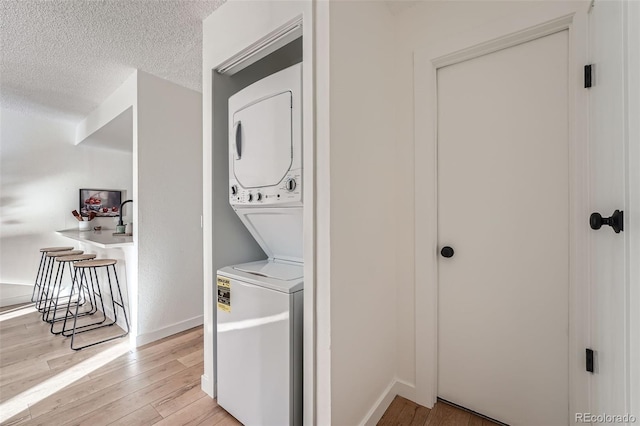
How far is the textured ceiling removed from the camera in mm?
1724

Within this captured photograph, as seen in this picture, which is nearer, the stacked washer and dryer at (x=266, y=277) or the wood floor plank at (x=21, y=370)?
the stacked washer and dryer at (x=266, y=277)

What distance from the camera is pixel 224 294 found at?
1598mm

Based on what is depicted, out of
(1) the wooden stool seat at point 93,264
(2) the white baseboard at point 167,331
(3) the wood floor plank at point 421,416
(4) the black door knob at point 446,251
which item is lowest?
(3) the wood floor plank at point 421,416

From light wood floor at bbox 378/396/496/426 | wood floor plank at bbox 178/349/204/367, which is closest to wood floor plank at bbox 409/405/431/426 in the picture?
light wood floor at bbox 378/396/496/426

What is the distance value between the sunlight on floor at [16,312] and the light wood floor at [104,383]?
64cm

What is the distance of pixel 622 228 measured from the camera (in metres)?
0.88

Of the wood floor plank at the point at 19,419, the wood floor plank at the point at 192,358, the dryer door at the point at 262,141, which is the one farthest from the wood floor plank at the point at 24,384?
the dryer door at the point at 262,141

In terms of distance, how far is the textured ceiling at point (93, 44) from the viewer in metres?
1.72

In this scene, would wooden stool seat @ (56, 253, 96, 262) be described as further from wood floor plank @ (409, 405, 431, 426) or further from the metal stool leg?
wood floor plank @ (409, 405, 431, 426)

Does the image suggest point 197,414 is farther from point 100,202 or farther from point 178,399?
point 100,202

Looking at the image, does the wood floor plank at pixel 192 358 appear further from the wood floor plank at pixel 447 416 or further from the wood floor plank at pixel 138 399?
the wood floor plank at pixel 447 416

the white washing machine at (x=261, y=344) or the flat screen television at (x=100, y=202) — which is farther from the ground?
the flat screen television at (x=100, y=202)

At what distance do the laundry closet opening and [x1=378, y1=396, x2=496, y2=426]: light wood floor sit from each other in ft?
1.93

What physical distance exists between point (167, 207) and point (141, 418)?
5.58 ft
